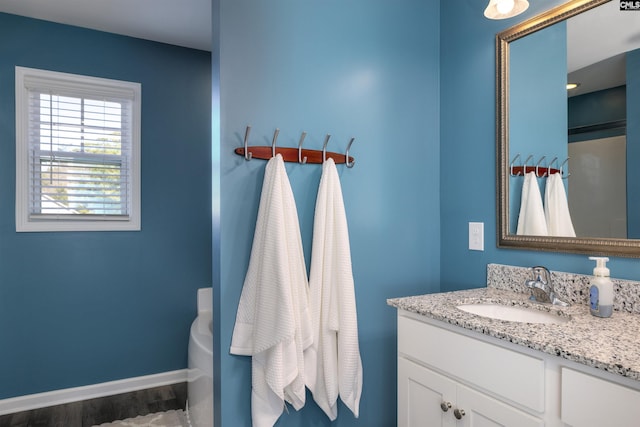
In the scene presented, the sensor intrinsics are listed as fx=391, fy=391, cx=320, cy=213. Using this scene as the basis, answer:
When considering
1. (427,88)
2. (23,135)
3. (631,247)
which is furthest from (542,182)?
(23,135)

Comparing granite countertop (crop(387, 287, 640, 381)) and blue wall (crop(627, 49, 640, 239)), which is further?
blue wall (crop(627, 49, 640, 239))

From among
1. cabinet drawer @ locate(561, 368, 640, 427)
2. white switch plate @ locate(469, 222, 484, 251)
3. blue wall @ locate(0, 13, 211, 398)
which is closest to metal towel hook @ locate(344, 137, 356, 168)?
white switch plate @ locate(469, 222, 484, 251)

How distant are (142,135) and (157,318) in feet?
4.42

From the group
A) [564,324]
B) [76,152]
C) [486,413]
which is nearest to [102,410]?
[76,152]

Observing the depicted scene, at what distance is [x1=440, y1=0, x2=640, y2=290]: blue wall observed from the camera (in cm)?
174

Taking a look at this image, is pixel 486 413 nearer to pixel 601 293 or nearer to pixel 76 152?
pixel 601 293

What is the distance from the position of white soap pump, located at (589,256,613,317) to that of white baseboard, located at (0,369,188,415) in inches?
107

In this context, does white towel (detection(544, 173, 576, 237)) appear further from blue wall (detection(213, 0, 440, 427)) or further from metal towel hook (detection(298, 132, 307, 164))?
metal towel hook (detection(298, 132, 307, 164))

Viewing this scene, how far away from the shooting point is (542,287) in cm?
140

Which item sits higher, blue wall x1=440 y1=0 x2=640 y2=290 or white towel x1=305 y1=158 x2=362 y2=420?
blue wall x1=440 y1=0 x2=640 y2=290

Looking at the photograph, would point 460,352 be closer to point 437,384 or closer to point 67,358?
point 437,384

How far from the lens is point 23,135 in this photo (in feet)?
8.25

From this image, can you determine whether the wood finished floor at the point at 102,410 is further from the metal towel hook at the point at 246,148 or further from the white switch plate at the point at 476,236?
the white switch plate at the point at 476,236

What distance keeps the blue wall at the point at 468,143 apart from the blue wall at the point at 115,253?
185 cm
